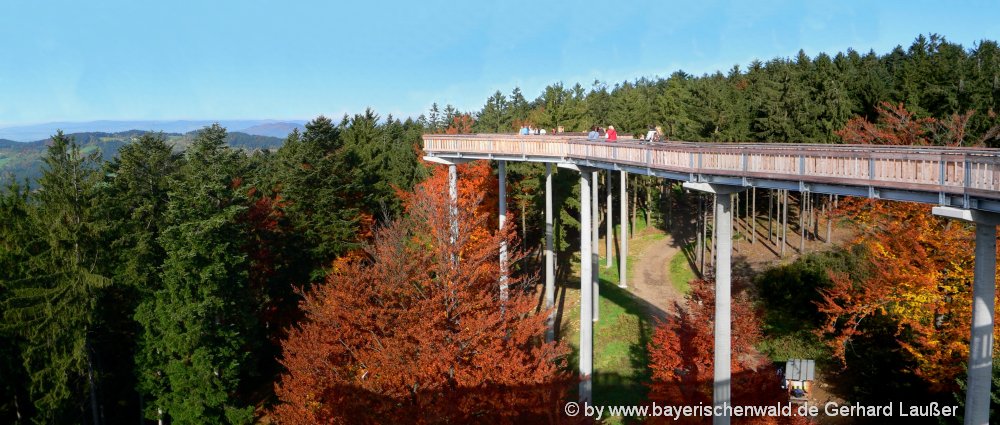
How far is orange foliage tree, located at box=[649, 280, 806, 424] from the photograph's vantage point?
19.8 meters

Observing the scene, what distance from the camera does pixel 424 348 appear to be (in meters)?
21.2

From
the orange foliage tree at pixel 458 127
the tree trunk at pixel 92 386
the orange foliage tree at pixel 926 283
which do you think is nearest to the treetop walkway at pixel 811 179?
the orange foliage tree at pixel 926 283

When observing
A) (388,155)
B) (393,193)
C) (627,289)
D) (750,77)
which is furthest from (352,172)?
(750,77)

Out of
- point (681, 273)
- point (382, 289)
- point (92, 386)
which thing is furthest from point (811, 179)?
point (92, 386)

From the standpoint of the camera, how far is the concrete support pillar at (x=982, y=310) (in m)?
12.4

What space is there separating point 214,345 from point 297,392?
25.1 feet

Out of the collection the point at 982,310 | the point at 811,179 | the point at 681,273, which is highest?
the point at 811,179

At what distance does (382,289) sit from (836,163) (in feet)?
50.7

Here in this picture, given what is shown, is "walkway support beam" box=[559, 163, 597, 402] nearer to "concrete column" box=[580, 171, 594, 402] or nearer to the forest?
"concrete column" box=[580, 171, 594, 402]

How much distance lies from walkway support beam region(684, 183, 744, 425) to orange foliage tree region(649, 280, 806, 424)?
136 centimetres

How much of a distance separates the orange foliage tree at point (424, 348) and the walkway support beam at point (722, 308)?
17.0 feet

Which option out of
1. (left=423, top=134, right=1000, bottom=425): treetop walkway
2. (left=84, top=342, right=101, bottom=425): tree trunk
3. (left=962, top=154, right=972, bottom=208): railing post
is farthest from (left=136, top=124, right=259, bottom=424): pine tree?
(left=962, top=154, right=972, bottom=208): railing post

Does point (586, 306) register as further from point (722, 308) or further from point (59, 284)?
point (59, 284)

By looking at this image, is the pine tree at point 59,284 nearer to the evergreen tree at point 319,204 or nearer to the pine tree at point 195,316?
the pine tree at point 195,316
